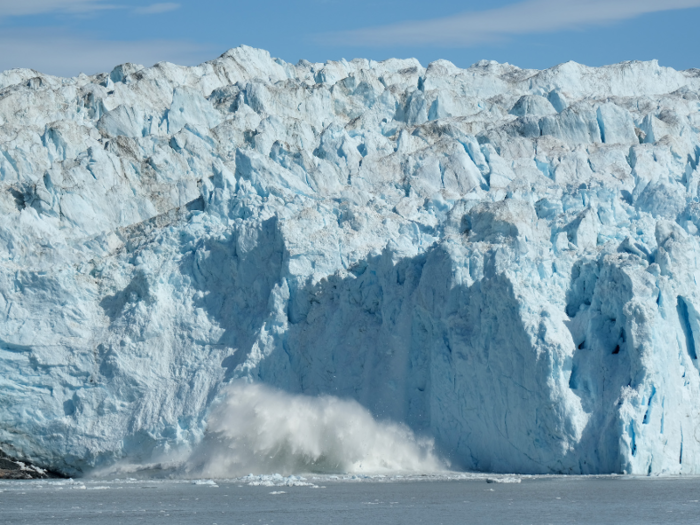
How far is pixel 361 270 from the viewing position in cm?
3691

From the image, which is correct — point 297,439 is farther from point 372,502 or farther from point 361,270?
point 372,502

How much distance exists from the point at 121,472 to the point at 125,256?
7296 mm

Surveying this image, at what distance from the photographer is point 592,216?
36.3 meters

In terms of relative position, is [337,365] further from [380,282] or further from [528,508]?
[528,508]

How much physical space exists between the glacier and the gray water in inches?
68.4

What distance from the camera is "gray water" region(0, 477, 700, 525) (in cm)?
2550

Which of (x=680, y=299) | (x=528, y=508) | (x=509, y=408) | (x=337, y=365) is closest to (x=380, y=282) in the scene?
(x=337, y=365)

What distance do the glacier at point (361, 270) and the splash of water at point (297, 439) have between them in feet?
1.67

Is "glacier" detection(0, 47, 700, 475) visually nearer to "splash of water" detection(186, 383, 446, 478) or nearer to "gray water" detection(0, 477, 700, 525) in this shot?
"splash of water" detection(186, 383, 446, 478)

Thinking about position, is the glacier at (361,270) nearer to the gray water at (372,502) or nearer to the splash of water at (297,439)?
the splash of water at (297,439)

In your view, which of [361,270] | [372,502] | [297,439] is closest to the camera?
[372,502]

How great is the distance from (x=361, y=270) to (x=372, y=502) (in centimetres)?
953

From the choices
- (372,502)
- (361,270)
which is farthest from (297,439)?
(372,502)

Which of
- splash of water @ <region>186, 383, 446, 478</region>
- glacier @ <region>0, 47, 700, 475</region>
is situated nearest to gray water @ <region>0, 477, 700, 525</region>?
splash of water @ <region>186, 383, 446, 478</region>
